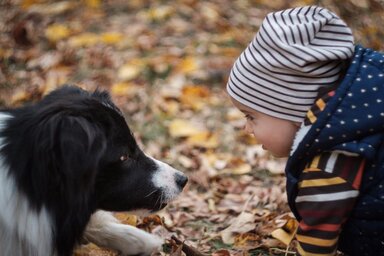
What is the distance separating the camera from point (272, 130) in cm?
270

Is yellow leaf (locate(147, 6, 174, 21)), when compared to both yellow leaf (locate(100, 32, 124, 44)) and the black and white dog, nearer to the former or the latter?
yellow leaf (locate(100, 32, 124, 44))

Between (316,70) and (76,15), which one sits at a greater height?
(316,70)

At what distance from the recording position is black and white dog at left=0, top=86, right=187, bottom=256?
242cm

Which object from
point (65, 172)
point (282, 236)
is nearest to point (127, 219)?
point (282, 236)

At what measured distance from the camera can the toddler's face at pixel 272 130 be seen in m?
2.67

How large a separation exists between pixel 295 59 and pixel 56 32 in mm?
4609

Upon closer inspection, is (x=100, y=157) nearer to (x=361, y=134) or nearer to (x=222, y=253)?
(x=222, y=253)

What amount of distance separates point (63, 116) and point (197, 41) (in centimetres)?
413

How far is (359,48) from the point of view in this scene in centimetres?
262

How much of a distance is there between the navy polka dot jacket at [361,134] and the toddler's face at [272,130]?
0.20 m

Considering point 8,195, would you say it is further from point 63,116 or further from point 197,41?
point 197,41

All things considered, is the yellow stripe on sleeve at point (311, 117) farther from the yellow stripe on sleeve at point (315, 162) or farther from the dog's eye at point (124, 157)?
the dog's eye at point (124, 157)

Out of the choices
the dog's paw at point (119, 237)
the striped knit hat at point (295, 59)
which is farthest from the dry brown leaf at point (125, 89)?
the striped knit hat at point (295, 59)

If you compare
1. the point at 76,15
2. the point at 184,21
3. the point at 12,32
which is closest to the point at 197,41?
the point at 184,21
